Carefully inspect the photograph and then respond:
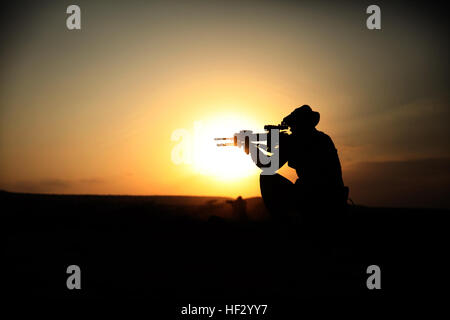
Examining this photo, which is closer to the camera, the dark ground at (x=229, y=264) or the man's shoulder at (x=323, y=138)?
the dark ground at (x=229, y=264)

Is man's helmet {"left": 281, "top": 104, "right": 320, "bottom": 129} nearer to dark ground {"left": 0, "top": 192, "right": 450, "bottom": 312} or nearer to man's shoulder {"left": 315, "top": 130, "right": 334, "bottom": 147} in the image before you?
man's shoulder {"left": 315, "top": 130, "right": 334, "bottom": 147}

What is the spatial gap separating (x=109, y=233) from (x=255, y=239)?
4656 mm

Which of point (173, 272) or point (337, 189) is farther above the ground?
point (337, 189)

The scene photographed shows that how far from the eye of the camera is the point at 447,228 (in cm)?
1109

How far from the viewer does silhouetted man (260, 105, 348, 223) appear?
6.29 m

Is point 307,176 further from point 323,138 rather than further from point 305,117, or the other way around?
point 305,117

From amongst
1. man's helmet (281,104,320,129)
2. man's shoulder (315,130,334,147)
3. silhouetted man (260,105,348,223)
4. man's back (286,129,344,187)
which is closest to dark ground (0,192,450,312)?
silhouetted man (260,105,348,223)

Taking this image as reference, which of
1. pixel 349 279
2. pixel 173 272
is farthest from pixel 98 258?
pixel 349 279

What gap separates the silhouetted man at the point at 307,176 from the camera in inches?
248

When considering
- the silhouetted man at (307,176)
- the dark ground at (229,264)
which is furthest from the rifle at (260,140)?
the dark ground at (229,264)

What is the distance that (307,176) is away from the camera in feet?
21.5

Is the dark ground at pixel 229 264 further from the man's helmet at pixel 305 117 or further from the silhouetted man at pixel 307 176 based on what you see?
the man's helmet at pixel 305 117
